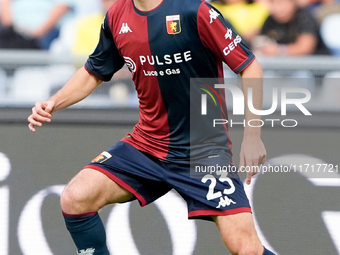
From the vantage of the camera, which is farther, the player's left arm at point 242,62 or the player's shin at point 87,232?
the player's shin at point 87,232

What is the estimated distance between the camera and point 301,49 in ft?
12.5

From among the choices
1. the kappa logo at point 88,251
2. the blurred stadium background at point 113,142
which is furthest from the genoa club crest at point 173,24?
the kappa logo at point 88,251

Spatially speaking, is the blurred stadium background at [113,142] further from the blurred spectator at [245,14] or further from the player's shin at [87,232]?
the player's shin at [87,232]

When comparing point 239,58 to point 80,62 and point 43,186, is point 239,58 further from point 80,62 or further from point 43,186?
point 43,186

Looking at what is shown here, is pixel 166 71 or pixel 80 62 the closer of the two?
pixel 166 71

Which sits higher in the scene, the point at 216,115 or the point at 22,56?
the point at 22,56

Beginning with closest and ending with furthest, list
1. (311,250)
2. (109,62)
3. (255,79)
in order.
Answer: (255,79) < (109,62) < (311,250)

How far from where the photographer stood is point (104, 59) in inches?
121

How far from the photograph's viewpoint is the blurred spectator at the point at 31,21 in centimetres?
388

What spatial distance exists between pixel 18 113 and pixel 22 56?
38cm

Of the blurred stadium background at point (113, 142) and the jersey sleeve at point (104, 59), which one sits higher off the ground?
the jersey sleeve at point (104, 59)

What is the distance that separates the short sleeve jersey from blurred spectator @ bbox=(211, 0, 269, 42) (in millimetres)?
1265

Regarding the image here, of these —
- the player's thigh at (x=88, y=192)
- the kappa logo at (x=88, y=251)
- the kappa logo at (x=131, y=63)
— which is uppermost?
the kappa logo at (x=131, y=63)

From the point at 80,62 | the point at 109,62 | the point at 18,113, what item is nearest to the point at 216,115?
the point at 109,62
